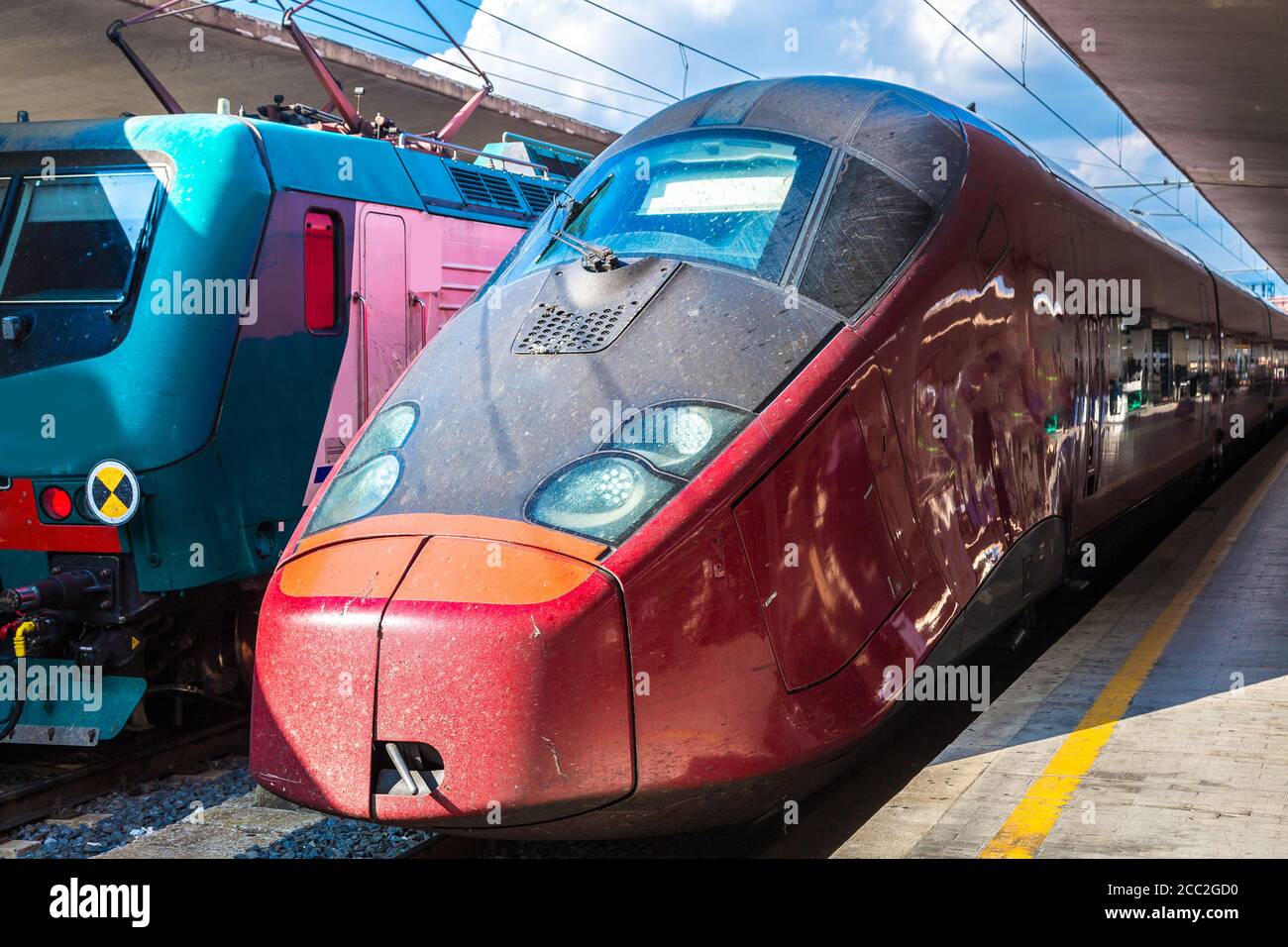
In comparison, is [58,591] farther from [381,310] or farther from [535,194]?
[535,194]

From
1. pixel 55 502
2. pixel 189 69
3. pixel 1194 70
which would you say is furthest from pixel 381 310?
pixel 189 69

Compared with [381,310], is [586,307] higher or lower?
lower

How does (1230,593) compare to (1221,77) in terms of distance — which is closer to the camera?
(1230,593)

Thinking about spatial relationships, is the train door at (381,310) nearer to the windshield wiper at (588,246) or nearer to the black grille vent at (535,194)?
the black grille vent at (535,194)

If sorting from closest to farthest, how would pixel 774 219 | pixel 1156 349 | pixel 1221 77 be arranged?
pixel 774 219
pixel 1156 349
pixel 1221 77

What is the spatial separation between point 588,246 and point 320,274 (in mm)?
2551

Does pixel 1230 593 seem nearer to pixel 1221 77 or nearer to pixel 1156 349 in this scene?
pixel 1156 349

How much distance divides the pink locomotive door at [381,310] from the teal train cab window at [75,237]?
1187mm

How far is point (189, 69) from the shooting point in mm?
20266

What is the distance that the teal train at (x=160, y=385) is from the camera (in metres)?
6.00

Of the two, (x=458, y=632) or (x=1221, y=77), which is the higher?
(x=1221, y=77)

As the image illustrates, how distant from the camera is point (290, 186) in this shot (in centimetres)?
654

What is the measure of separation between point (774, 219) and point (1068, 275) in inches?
91.4
